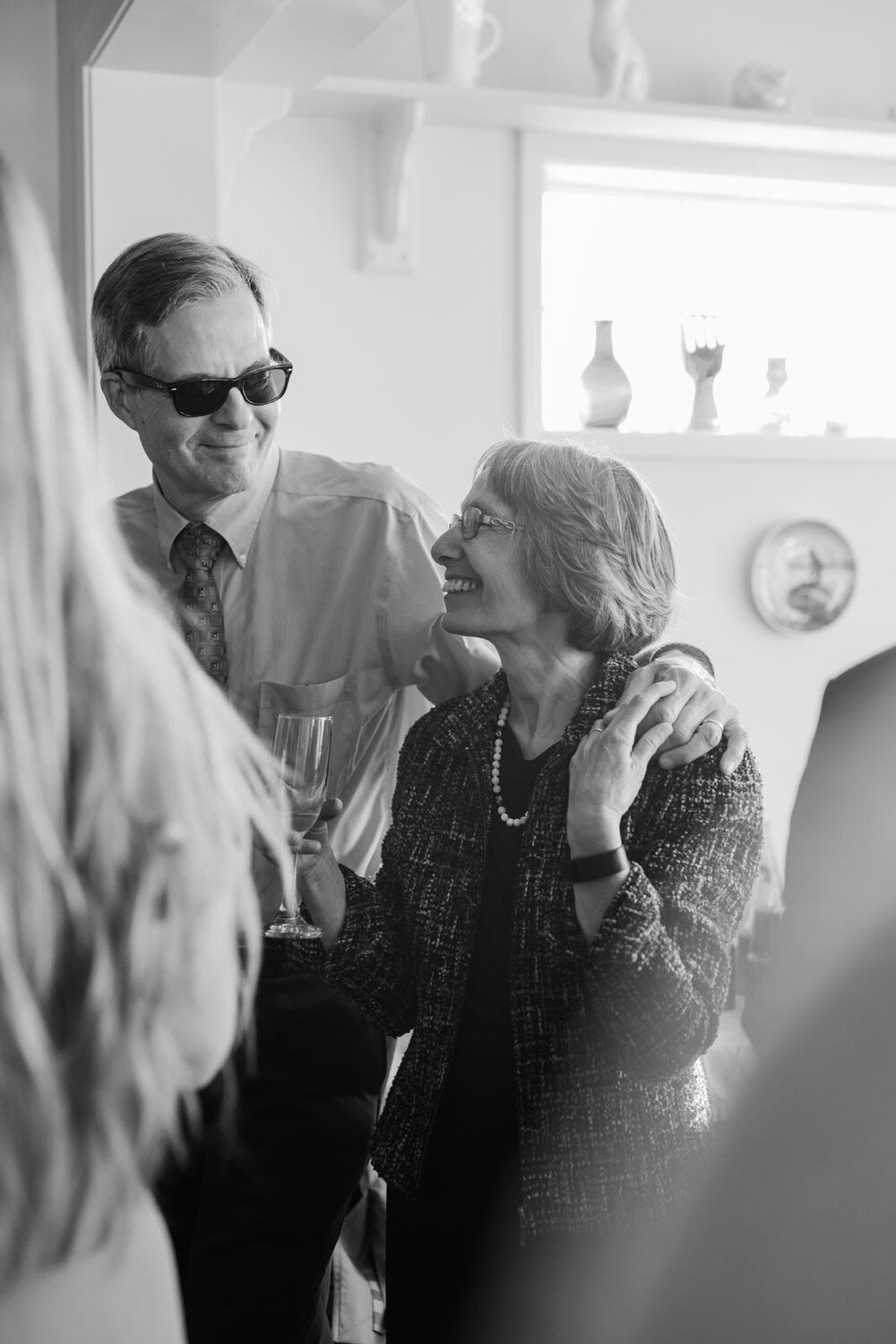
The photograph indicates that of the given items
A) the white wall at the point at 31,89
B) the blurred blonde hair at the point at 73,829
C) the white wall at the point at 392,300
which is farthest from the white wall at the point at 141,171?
the blurred blonde hair at the point at 73,829

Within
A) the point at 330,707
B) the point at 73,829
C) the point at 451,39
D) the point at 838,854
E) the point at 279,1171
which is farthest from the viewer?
the point at 451,39

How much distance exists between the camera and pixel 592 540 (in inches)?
66.1

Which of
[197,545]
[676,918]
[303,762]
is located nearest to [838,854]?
[676,918]

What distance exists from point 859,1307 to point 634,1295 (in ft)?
1.08

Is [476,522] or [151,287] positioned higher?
[151,287]

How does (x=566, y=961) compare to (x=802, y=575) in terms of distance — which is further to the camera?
(x=802, y=575)

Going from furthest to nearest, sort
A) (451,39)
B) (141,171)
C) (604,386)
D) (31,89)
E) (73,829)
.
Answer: (604,386)
(451,39)
(31,89)
(141,171)
(73,829)

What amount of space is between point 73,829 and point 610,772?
858 mm

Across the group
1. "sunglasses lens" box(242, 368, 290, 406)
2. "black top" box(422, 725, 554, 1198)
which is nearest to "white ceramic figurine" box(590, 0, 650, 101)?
"sunglasses lens" box(242, 368, 290, 406)

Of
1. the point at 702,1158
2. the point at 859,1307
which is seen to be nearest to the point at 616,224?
the point at 702,1158

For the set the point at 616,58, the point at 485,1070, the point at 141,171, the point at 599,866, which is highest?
the point at 616,58

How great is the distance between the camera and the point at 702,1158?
1486mm

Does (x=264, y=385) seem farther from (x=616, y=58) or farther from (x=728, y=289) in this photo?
(x=728, y=289)

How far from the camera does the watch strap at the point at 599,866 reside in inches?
56.2
